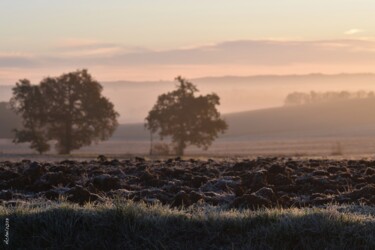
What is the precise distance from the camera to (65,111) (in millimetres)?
72312

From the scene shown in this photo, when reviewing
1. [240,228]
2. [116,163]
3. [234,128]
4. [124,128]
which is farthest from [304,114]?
[240,228]

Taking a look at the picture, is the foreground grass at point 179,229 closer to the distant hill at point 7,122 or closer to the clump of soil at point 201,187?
the clump of soil at point 201,187

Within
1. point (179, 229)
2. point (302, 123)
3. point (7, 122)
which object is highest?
point (7, 122)

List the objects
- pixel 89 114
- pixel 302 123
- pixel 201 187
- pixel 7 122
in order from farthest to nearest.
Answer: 1. pixel 7 122
2. pixel 302 123
3. pixel 89 114
4. pixel 201 187

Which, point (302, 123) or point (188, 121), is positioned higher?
point (188, 121)

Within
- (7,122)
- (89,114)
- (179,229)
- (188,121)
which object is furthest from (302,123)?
(179,229)

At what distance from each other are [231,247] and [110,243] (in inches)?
60.6

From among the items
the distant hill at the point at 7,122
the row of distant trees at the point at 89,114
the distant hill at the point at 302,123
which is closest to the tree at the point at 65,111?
the row of distant trees at the point at 89,114

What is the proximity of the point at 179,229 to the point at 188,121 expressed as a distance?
6282 cm

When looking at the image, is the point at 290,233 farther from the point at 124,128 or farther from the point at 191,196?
the point at 124,128

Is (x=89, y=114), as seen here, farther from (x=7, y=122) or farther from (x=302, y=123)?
(x=7, y=122)

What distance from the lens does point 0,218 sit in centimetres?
936

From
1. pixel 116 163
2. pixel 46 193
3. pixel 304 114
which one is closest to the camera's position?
pixel 46 193

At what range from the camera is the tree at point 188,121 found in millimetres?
71125
